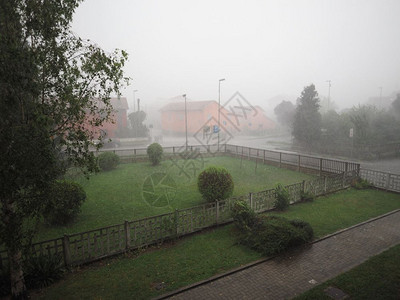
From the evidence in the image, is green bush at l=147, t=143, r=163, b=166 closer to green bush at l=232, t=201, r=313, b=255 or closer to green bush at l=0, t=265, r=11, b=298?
green bush at l=232, t=201, r=313, b=255

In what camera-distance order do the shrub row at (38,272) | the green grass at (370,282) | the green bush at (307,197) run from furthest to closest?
the green bush at (307,197), the shrub row at (38,272), the green grass at (370,282)

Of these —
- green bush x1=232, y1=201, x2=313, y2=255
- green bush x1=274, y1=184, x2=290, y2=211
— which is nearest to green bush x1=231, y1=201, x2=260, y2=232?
green bush x1=232, y1=201, x2=313, y2=255

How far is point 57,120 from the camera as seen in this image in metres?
4.80

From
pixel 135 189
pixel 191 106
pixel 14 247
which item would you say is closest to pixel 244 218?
pixel 14 247

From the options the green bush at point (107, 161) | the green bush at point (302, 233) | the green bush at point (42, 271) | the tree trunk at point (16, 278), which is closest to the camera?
the tree trunk at point (16, 278)

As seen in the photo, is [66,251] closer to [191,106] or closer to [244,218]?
[244,218]

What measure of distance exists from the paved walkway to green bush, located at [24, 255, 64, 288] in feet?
9.93

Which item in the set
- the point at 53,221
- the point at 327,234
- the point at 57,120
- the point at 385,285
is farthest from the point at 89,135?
the point at 327,234

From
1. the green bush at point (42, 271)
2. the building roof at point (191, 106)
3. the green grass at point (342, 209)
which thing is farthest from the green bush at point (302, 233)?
the building roof at point (191, 106)

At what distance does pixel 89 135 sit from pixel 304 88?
102ft

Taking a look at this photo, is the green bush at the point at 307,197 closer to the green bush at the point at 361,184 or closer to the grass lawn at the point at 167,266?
the grass lawn at the point at 167,266

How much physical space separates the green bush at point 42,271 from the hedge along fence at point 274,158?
14304mm

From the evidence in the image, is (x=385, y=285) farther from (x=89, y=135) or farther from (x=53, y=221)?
(x=53, y=221)

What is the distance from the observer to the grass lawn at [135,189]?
950 centimetres
